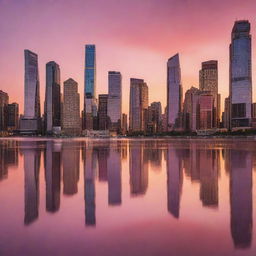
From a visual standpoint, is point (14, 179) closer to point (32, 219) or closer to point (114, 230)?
point (32, 219)

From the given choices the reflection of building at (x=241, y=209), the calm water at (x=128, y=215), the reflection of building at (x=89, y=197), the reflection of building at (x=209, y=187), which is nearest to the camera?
the calm water at (x=128, y=215)

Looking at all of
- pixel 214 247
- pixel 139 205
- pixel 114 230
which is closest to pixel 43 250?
pixel 114 230

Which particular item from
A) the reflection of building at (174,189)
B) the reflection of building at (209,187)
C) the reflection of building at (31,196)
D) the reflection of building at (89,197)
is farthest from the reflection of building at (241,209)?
the reflection of building at (31,196)

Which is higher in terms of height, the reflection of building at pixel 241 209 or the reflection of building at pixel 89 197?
the reflection of building at pixel 241 209

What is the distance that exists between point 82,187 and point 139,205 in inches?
192

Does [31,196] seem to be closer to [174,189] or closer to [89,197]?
[89,197]

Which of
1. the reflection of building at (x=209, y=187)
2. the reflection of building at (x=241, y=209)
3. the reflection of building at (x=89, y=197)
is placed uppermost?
the reflection of building at (x=241, y=209)

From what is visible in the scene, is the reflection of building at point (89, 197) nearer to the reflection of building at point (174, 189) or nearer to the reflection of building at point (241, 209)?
the reflection of building at point (174, 189)

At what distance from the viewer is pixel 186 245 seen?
24.8ft

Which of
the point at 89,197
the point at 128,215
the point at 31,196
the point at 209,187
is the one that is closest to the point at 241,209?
the point at 209,187

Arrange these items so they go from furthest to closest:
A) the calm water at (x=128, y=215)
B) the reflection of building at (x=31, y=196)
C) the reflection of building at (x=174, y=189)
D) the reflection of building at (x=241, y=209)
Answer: the reflection of building at (x=174, y=189) < the reflection of building at (x=31, y=196) < the reflection of building at (x=241, y=209) < the calm water at (x=128, y=215)

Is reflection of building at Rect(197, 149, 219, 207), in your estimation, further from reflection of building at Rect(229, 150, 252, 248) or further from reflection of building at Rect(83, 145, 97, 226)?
reflection of building at Rect(83, 145, 97, 226)

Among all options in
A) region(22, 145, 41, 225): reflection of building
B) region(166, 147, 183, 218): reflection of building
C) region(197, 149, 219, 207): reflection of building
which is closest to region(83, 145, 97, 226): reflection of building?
region(22, 145, 41, 225): reflection of building

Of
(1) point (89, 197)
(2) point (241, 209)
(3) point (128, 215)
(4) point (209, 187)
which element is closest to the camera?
(3) point (128, 215)
